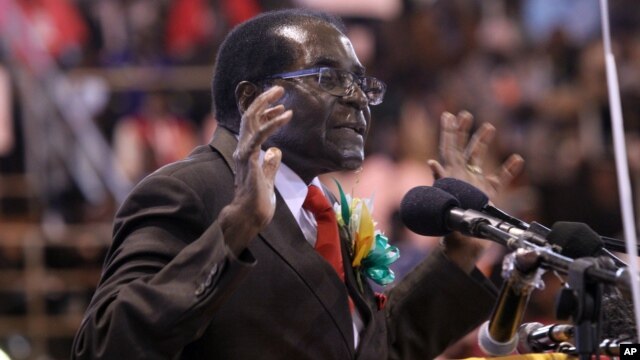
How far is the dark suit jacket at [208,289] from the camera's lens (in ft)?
8.42

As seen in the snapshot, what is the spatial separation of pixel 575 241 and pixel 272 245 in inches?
26.6

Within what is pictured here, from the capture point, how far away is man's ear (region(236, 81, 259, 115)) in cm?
313

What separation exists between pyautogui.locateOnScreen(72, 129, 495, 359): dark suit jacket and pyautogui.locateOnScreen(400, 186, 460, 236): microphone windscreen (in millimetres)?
218

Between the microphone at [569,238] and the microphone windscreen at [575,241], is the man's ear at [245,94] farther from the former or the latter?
the microphone windscreen at [575,241]

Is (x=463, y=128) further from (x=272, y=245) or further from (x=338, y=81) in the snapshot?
(x=272, y=245)

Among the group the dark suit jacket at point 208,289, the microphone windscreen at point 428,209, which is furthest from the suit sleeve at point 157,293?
the microphone windscreen at point 428,209

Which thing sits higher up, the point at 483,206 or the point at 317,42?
the point at 317,42

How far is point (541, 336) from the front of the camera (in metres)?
2.92

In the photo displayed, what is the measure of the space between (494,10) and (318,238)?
7039 mm

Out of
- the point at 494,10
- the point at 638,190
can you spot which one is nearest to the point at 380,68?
the point at 494,10

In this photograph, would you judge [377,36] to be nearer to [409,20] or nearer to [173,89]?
[409,20]

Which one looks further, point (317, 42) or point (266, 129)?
point (317, 42)

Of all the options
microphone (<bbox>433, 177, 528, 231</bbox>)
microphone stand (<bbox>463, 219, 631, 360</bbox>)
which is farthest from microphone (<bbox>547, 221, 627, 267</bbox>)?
microphone (<bbox>433, 177, 528, 231</bbox>)

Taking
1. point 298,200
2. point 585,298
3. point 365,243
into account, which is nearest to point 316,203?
point 298,200
